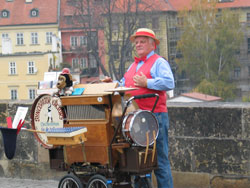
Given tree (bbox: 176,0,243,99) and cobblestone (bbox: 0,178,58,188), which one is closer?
cobblestone (bbox: 0,178,58,188)

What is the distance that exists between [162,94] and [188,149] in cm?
135

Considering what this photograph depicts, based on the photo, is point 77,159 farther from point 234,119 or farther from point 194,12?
point 194,12

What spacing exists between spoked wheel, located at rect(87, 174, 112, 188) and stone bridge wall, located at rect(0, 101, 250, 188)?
1.59m

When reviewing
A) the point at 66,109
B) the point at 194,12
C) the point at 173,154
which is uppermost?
the point at 194,12

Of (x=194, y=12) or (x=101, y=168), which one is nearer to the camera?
(x=101, y=168)

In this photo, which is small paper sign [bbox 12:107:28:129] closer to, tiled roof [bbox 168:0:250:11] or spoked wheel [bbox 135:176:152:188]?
spoked wheel [bbox 135:176:152:188]

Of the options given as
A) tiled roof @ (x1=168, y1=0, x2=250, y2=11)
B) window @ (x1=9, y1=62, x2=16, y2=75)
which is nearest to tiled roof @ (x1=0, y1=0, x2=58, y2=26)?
window @ (x1=9, y1=62, x2=16, y2=75)

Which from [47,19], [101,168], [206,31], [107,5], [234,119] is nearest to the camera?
[101,168]

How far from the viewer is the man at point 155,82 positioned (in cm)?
514

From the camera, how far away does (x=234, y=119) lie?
6203 millimetres

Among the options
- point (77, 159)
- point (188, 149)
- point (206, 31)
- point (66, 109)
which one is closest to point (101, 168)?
point (77, 159)

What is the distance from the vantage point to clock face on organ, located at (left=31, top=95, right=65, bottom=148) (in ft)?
17.7

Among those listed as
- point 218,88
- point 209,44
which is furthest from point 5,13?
point 218,88

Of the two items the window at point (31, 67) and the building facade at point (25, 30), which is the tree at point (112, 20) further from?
the building facade at point (25, 30)
